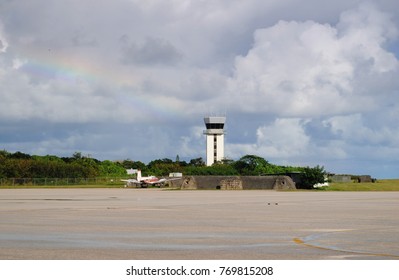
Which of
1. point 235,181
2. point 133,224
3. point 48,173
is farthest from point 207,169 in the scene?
point 133,224

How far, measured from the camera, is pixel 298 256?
59.3 ft

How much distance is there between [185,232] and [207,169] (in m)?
163

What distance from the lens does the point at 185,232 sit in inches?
1023
